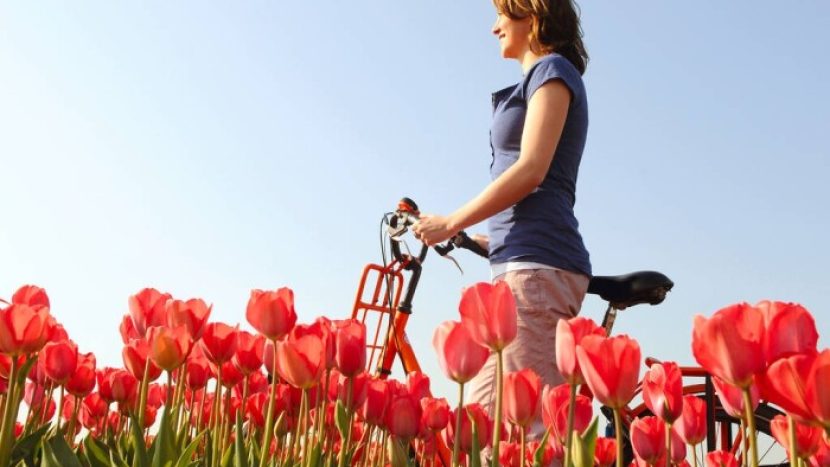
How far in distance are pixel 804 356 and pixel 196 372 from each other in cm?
187

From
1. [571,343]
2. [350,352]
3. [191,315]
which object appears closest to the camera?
[571,343]

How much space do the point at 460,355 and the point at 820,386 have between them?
76cm

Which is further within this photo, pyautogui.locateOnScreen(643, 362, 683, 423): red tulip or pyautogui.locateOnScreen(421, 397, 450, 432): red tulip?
pyautogui.locateOnScreen(421, 397, 450, 432): red tulip

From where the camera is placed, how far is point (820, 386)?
88cm

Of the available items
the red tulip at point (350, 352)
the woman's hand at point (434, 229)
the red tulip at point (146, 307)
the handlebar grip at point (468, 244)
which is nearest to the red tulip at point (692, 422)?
the red tulip at point (350, 352)

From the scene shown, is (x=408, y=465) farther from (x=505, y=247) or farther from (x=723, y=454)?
(x=505, y=247)

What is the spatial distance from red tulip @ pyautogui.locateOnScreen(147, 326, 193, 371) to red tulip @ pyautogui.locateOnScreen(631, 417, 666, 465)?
1008mm

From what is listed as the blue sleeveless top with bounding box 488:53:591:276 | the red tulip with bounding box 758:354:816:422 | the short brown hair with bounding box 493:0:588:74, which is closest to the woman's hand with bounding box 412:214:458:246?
the blue sleeveless top with bounding box 488:53:591:276

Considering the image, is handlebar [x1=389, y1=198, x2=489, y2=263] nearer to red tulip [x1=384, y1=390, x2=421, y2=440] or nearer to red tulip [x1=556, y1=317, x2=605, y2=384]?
red tulip [x1=384, y1=390, x2=421, y2=440]

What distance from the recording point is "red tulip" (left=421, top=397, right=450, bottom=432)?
1.94m

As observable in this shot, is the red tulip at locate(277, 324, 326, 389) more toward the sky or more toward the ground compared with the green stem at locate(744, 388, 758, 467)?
more toward the sky

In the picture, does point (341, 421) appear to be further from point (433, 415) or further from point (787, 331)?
point (787, 331)

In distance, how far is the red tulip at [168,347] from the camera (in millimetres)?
1737

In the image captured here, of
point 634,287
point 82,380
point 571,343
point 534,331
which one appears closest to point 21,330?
point 82,380
